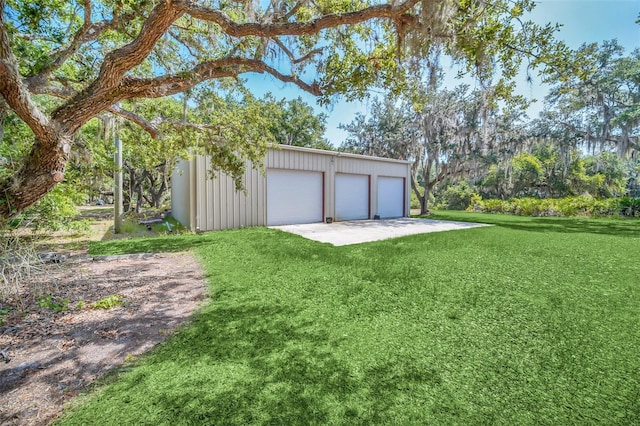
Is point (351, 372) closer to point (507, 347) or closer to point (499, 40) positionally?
point (507, 347)

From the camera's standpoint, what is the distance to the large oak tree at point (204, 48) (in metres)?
2.30

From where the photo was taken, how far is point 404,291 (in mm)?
3279

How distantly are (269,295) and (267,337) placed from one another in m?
0.95

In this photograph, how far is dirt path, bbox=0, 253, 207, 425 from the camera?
172 centimetres

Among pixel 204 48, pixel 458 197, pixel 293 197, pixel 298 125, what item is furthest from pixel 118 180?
pixel 458 197

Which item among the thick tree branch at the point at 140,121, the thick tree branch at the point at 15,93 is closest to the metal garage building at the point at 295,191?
the thick tree branch at the point at 140,121

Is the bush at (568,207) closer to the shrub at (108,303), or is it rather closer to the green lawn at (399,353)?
the green lawn at (399,353)

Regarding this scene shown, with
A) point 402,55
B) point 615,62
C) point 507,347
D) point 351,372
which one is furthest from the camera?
point 615,62

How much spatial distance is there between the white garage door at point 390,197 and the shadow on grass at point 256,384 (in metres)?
10.3

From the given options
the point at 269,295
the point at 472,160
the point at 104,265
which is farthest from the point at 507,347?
the point at 472,160

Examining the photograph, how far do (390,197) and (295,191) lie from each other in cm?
Result: 492

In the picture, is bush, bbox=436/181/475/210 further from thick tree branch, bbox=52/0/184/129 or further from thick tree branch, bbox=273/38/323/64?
thick tree branch, bbox=52/0/184/129

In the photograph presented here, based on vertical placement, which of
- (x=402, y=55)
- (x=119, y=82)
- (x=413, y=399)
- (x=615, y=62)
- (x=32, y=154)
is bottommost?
(x=413, y=399)

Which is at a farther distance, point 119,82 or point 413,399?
point 119,82
